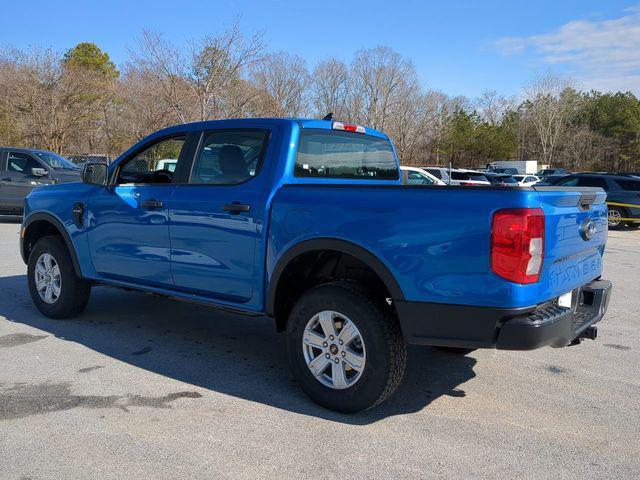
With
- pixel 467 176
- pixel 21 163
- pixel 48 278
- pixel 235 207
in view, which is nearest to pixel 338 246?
pixel 235 207

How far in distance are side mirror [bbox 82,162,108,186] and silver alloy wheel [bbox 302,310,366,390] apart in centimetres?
264

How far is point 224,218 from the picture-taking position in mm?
4254

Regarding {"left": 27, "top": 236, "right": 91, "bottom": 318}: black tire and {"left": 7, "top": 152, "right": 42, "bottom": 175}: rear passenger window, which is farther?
{"left": 7, "top": 152, "right": 42, "bottom": 175}: rear passenger window

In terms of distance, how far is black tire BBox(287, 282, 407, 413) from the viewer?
3513mm

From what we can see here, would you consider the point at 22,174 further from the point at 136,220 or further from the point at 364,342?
the point at 364,342

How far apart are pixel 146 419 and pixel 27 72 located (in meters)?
33.2

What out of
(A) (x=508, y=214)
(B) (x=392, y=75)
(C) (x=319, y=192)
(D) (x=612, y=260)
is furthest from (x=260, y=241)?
(B) (x=392, y=75)

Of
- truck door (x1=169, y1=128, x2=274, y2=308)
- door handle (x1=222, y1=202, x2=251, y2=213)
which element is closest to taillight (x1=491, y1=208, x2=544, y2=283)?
truck door (x1=169, y1=128, x2=274, y2=308)

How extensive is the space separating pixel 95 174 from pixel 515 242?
3.88 meters

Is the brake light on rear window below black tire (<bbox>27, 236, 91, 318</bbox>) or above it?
above

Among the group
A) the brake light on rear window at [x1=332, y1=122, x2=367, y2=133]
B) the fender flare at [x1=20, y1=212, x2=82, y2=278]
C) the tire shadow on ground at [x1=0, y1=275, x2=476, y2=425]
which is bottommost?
the tire shadow on ground at [x1=0, y1=275, x2=476, y2=425]

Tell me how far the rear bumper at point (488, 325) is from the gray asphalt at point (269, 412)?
2.00 ft

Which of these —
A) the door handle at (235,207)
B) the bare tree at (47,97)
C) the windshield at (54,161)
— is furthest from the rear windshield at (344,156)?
the bare tree at (47,97)

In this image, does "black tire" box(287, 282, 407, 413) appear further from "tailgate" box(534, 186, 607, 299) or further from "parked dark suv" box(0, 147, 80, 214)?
"parked dark suv" box(0, 147, 80, 214)
